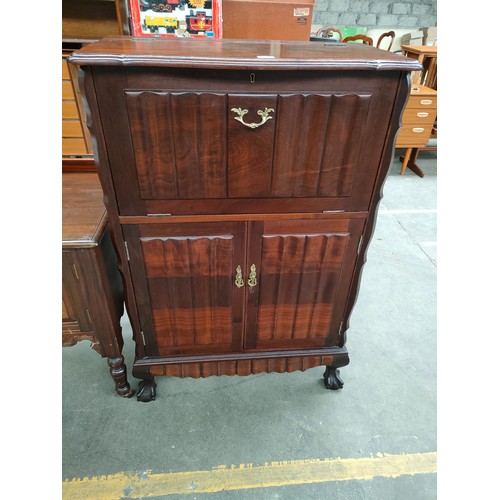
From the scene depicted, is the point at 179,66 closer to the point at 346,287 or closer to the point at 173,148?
the point at 173,148

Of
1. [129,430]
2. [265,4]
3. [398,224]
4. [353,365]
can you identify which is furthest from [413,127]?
[129,430]

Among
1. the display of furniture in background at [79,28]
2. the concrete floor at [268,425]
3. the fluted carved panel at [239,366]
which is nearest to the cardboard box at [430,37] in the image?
the display of furniture in background at [79,28]

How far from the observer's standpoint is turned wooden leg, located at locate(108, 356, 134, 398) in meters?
1.38

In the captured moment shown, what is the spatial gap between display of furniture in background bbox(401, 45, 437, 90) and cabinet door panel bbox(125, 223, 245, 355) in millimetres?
3265

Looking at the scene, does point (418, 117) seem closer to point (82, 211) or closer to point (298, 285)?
point (298, 285)

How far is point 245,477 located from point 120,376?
0.59m

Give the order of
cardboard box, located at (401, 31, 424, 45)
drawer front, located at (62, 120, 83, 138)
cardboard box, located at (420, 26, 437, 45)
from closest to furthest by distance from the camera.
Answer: drawer front, located at (62, 120, 83, 138) < cardboard box, located at (420, 26, 437, 45) < cardboard box, located at (401, 31, 424, 45)

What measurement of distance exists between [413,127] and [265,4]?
195cm

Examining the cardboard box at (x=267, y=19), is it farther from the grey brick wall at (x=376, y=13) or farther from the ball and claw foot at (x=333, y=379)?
the grey brick wall at (x=376, y=13)

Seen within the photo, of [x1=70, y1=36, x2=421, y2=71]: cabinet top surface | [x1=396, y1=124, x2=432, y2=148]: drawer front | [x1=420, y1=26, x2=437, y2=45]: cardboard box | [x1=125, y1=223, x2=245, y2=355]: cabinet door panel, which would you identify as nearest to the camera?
[x1=70, y1=36, x2=421, y2=71]: cabinet top surface

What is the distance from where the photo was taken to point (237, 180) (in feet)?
3.33

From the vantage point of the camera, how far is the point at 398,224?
2734 millimetres

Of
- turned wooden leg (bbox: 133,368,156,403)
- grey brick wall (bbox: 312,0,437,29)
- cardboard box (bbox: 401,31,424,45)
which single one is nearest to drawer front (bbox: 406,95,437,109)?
cardboard box (bbox: 401,31,424,45)

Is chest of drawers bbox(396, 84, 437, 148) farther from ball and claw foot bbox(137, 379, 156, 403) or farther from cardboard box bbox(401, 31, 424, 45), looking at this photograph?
ball and claw foot bbox(137, 379, 156, 403)
